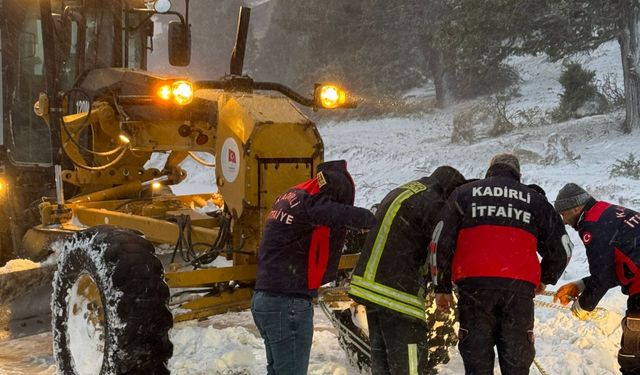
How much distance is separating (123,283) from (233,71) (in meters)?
2.03

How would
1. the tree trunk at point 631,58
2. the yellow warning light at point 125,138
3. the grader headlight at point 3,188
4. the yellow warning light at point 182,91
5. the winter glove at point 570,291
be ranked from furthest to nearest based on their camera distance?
the tree trunk at point 631,58
the grader headlight at point 3,188
the yellow warning light at point 125,138
the yellow warning light at point 182,91
the winter glove at point 570,291

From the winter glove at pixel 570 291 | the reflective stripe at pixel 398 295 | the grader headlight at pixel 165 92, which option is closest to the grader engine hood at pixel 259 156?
the grader headlight at pixel 165 92

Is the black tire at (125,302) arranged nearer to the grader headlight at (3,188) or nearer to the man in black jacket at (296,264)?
the man in black jacket at (296,264)

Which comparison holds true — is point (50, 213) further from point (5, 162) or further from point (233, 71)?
point (233, 71)

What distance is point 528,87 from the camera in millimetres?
20719

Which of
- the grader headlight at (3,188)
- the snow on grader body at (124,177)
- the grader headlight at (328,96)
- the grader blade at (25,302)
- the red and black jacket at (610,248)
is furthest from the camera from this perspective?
the grader headlight at (3,188)

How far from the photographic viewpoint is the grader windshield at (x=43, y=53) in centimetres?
670

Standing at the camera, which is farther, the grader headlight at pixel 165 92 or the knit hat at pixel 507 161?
the grader headlight at pixel 165 92

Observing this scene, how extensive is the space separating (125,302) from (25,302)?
2.36m

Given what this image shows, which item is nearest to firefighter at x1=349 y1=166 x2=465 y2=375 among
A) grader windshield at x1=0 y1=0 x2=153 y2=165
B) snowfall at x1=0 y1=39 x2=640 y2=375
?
snowfall at x1=0 y1=39 x2=640 y2=375

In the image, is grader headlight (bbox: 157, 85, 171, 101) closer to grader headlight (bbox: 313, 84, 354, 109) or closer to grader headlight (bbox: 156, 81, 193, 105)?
grader headlight (bbox: 156, 81, 193, 105)

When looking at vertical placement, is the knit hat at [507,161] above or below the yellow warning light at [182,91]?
below

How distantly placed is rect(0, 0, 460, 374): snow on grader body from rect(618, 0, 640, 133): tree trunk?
8963 millimetres

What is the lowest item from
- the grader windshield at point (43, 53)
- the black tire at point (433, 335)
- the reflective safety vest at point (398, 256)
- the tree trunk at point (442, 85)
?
the black tire at point (433, 335)
